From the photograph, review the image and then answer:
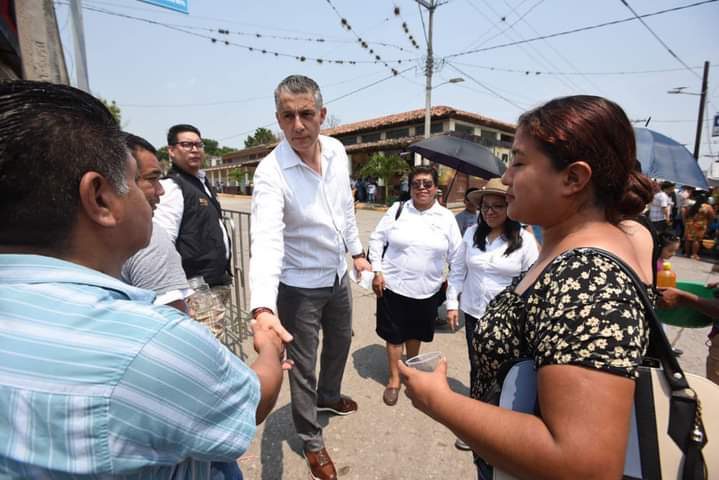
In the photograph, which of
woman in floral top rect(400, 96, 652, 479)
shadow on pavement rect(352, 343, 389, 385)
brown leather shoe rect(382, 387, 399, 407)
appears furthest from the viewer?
shadow on pavement rect(352, 343, 389, 385)

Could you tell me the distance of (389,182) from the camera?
21.5 metres

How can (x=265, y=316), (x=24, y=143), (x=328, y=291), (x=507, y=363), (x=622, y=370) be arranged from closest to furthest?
(x=24, y=143), (x=622, y=370), (x=507, y=363), (x=265, y=316), (x=328, y=291)

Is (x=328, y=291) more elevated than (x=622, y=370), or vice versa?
(x=622, y=370)

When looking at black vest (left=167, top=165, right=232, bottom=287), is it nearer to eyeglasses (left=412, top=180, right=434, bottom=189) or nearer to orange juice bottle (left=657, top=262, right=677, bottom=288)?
eyeglasses (left=412, top=180, right=434, bottom=189)

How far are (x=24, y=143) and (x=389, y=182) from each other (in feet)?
69.7

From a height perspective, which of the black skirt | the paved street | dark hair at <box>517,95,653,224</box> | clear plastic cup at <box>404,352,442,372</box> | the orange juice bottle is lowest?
the paved street

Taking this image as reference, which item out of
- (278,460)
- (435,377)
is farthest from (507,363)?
(278,460)

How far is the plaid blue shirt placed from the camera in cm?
60

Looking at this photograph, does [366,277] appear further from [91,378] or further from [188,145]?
[91,378]

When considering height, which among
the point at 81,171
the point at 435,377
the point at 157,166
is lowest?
the point at 435,377

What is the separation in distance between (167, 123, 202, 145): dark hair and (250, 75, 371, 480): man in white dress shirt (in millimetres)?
1628

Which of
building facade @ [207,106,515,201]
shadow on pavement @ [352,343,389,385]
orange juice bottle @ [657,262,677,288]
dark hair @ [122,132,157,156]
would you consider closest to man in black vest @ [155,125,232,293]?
dark hair @ [122,132,157,156]

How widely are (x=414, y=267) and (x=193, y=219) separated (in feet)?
6.01

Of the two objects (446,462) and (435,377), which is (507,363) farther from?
(446,462)
